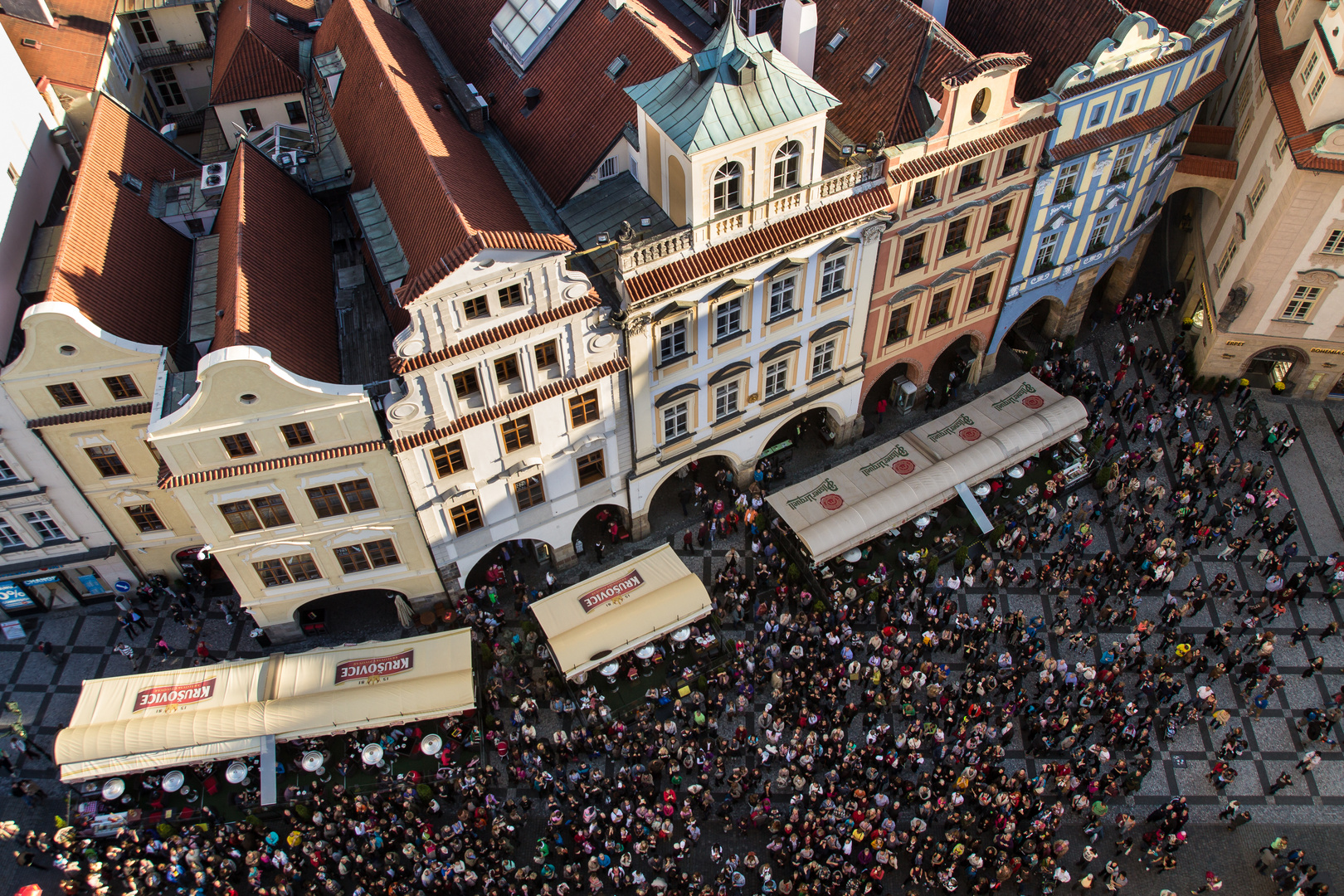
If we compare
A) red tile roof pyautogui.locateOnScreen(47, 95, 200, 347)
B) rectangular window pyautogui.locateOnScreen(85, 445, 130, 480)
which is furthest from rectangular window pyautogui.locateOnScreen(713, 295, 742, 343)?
rectangular window pyautogui.locateOnScreen(85, 445, 130, 480)

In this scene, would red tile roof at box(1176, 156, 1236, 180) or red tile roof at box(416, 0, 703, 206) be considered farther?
red tile roof at box(1176, 156, 1236, 180)

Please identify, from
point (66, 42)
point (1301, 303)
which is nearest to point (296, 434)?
point (66, 42)

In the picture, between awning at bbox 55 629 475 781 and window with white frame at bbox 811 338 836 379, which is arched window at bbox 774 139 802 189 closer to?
window with white frame at bbox 811 338 836 379

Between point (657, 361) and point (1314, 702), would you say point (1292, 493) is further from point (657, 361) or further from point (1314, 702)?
point (657, 361)

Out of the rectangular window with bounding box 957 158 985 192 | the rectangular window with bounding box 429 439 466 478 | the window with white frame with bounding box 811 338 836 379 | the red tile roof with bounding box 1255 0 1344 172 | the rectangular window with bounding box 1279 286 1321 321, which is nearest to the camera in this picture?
the rectangular window with bounding box 429 439 466 478

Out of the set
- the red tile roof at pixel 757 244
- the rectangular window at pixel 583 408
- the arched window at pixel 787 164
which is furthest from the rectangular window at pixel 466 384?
the arched window at pixel 787 164

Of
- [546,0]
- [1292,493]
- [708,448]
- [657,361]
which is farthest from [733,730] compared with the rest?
[546,0]
